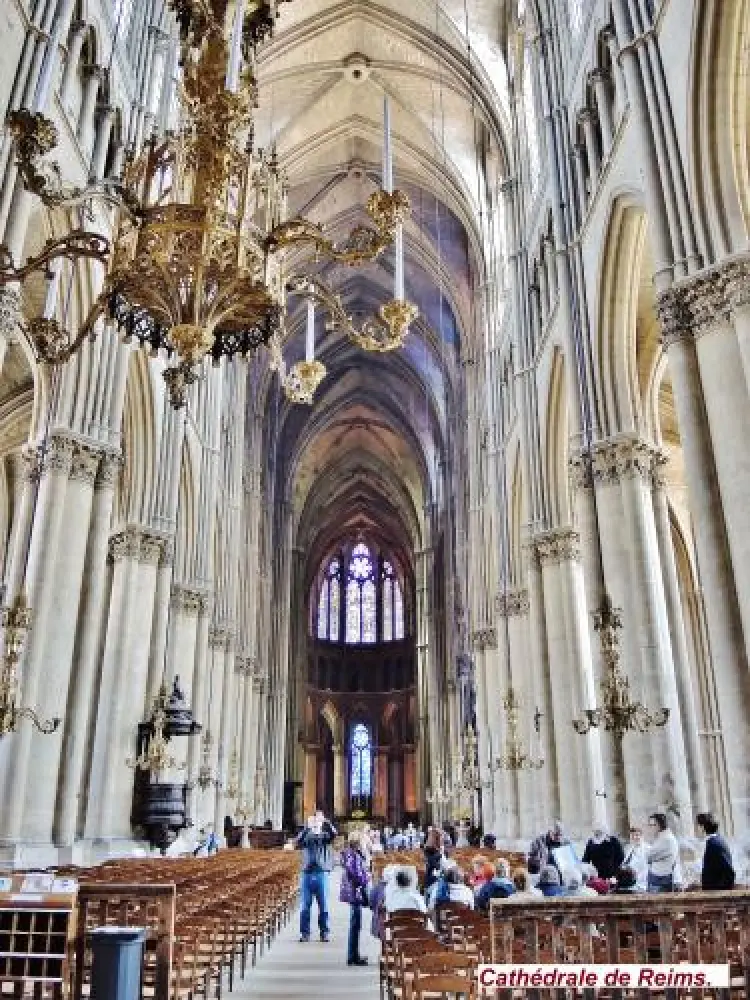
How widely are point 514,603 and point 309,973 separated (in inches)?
543

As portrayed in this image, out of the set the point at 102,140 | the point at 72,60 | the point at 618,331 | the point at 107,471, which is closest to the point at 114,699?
the point at 107,471

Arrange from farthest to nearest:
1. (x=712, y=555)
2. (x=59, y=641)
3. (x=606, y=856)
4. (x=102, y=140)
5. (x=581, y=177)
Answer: (x=581, y=177), (x=102, y=140), (x=59, y=641), (x=606, y=856), (x=712, y=555)

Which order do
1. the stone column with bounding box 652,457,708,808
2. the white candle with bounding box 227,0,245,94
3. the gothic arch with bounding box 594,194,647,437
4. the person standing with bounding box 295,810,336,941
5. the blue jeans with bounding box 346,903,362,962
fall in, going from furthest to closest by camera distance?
the gothic arch with bounding box 594,194,647,437, the stone column with bounding box 652,457,708,808, the person standing with bounding box 295,810,336,941, the blue jeans with bounding box 346,903,362,962, the white candle with bounding box 227,0,245,94

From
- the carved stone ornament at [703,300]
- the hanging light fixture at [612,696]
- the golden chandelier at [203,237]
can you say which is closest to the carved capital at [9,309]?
the golden chandelier at [203,237]

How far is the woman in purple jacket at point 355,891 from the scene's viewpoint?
28.2 feet

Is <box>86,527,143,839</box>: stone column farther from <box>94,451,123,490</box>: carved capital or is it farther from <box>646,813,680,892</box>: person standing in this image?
<box>646,813,680,892</box>: person standing

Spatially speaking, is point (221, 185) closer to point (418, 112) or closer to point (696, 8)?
point (696, 8)

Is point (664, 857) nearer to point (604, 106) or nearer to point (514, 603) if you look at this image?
point (604, 106)

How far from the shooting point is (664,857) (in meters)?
7.38

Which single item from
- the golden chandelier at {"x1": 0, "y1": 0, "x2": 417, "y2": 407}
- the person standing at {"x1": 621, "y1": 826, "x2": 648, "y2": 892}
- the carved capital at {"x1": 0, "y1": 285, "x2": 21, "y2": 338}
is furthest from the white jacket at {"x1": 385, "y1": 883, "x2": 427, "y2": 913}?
the carved capital at {"x1": 0, "y1": 285, "x2": 21, "y2": 338}

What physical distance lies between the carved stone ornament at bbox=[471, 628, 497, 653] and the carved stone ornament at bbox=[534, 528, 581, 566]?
8251 mm

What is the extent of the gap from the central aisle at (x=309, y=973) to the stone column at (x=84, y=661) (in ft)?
11.2

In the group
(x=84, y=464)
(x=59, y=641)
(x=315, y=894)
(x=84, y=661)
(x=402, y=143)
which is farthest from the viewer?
(x=402, y=143)

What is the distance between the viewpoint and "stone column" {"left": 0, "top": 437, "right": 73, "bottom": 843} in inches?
422
